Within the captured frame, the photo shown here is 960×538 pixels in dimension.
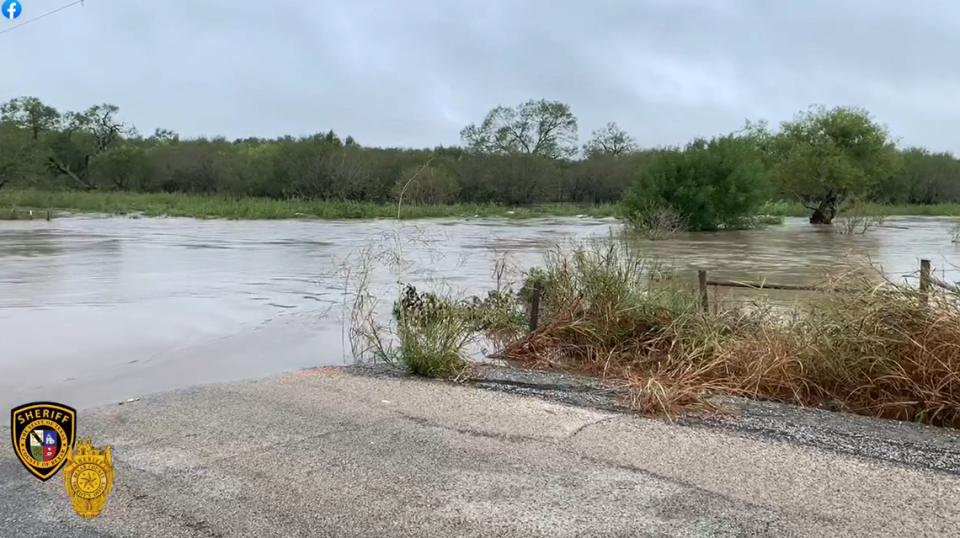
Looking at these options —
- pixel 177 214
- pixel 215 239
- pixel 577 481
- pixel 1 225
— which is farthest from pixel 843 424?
pixel 177 214

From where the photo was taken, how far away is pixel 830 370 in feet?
26.4

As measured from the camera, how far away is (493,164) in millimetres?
78500

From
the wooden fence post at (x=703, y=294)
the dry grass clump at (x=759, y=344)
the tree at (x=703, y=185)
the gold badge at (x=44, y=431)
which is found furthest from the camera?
the tree at (x=703, y=185)

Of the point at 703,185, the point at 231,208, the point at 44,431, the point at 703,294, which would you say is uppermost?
the point at 703,185

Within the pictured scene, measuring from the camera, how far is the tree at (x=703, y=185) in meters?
44.0

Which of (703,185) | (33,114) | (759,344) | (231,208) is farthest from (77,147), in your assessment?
(759,344)

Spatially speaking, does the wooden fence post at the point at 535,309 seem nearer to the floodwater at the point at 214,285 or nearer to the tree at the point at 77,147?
the floodwater at the point at 214,285

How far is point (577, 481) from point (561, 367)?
4626 millimetres

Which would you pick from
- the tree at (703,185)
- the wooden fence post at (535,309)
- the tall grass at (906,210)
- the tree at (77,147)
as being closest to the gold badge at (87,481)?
the wooden fence post at (535,309)

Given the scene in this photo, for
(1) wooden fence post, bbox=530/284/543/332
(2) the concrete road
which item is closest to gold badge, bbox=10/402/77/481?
(2) the concrete road

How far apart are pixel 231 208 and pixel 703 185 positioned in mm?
33840

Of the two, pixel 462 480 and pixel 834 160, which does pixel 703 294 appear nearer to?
pixel 462 480

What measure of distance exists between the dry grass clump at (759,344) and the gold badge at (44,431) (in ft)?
15.1

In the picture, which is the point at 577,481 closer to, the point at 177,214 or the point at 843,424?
the point at 843,424
